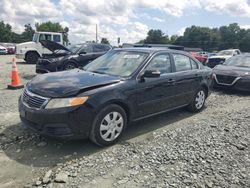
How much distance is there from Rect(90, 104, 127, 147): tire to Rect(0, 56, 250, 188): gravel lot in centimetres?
15

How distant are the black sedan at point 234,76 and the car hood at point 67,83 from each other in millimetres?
5573

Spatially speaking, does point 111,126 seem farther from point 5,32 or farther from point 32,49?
point 5,32

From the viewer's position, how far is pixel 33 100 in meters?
3.84

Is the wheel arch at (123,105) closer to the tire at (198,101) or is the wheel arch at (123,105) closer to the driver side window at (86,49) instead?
the tire at (198,101)

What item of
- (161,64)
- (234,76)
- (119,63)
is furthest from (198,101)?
(234,76)

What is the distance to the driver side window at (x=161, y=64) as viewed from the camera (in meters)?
4.83

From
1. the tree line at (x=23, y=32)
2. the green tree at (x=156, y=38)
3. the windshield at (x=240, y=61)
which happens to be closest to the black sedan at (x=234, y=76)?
the windshield at (x=240, y=61)

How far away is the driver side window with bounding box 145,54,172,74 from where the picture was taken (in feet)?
15.8

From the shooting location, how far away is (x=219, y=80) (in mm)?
8750

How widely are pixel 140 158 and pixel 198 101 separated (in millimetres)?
3028

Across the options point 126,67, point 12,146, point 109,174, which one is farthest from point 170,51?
point 12,146

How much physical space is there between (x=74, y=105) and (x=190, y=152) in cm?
196

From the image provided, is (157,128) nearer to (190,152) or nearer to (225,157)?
(190,152)

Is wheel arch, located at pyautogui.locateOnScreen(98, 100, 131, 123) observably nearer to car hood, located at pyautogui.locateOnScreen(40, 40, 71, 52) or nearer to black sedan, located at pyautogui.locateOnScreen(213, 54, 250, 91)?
black sedan, located at pyautogui.locateOnScreen(213, 54, 250, 91)
